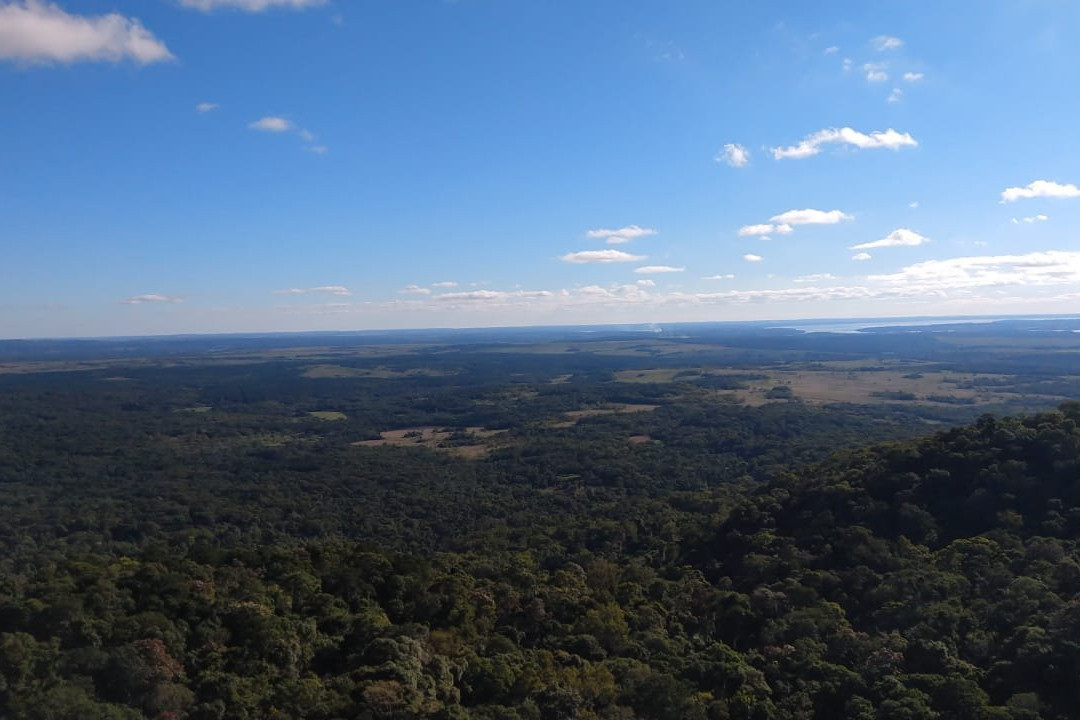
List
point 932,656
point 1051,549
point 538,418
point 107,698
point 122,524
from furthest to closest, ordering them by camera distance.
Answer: point 538,418 < point 122,524 < point 1051,549 < point 932,656 < point 107,698

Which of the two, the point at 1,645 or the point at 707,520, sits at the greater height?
the point at 1,645

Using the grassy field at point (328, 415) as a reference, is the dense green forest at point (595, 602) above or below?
above

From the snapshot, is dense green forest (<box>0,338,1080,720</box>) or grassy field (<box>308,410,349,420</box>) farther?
grassy field (<box>308,410,349,420</box>)

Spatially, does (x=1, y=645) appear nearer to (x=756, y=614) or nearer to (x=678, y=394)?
(x=756, y=614)

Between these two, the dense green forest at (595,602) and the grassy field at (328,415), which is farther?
the grassy field at (328,415)

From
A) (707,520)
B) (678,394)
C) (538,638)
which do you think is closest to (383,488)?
(707,520)

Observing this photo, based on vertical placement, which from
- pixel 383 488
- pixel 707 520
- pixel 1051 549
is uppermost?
pixel 1051 549

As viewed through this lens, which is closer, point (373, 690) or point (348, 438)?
point (373, 690)

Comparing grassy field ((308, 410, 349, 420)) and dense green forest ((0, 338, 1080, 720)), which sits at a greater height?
dense green forest ((0, 338, 1080, 720))

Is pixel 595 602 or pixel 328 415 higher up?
pixel 595 602

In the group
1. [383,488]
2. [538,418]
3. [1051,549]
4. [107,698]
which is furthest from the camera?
[538,418]

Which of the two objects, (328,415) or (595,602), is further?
(328,415)
